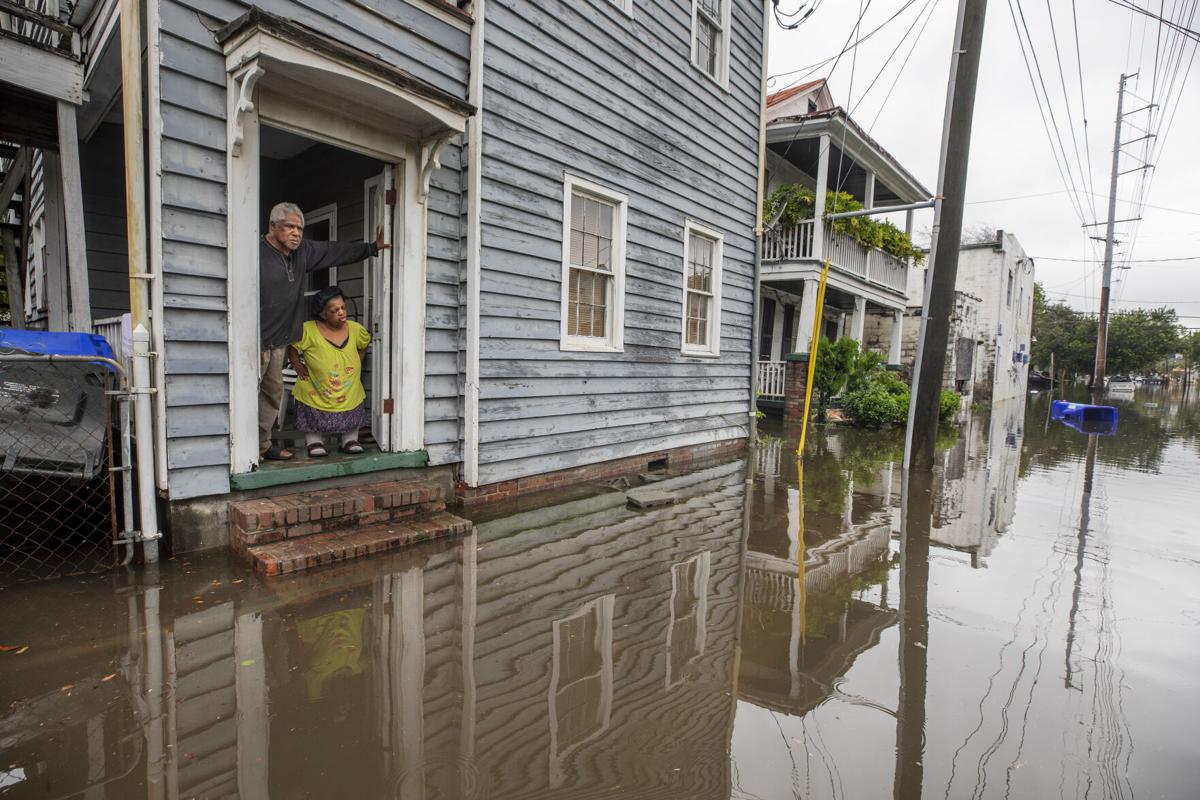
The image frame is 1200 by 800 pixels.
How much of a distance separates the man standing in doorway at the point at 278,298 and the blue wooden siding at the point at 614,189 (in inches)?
56.1

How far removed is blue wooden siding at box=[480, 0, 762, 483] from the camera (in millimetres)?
5691

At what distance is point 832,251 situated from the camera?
1466cm

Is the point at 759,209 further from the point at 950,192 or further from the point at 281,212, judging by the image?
the point at 281,212

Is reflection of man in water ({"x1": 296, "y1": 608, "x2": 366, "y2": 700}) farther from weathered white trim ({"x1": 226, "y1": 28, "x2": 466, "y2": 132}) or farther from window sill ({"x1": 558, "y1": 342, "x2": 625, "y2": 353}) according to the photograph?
window sill ({"x1": 558, "y1": 342, "x2": 625, "y2": 353})

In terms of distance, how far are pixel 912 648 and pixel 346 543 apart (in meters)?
3.39

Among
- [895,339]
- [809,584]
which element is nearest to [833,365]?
[895,339]

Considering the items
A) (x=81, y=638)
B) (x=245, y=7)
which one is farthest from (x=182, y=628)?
(x=245, y=7)

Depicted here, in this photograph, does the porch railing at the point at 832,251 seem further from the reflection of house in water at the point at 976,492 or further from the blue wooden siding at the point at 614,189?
the blue wooden siding at the point at 614,189

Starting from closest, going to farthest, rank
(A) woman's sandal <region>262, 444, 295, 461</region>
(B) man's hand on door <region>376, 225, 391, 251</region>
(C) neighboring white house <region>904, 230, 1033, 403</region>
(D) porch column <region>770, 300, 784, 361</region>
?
(A) woman's sandal <region>262, 444, 295, 461</region> → (B) man's hand on door <region>376, 225, 391, 251</region> → (D) porch column <region>770, 300, 784, 361</region> → (C) neighboring white house <region>904, 230, 1033, 403</region>

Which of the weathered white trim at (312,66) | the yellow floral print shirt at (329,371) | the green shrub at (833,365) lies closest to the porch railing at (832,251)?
the green shrub at (833,365)

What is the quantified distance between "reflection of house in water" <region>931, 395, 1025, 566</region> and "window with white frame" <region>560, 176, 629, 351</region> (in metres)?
3.72

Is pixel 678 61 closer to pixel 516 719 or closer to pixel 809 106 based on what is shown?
pixel 516 719

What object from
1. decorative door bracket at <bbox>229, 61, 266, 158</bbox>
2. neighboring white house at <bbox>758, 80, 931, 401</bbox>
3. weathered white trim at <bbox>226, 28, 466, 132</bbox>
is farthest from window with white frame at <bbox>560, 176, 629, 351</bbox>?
neighboring white house at <bbox>758, 80, 931, 401</bbox>

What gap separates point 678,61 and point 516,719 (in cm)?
755
